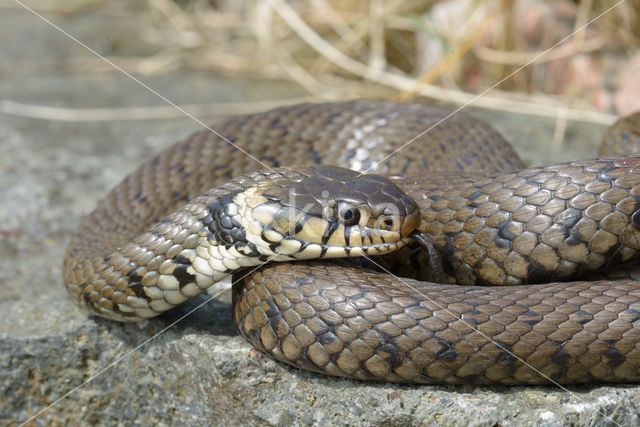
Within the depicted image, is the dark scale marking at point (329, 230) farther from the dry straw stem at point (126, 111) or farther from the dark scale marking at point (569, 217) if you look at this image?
the dry straw stem at point (126, 111)

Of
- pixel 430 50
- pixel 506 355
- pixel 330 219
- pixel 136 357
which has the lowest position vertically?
pixel 136 357

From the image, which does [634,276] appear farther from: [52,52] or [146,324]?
[52,52]

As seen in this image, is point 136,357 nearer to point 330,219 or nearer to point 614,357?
point 330,219

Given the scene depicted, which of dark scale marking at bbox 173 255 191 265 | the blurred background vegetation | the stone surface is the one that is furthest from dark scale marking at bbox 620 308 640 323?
the blurred background vegetation

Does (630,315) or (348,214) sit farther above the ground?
(348,214)

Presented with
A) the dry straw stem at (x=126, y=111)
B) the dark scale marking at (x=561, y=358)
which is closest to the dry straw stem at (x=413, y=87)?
the dry straw stem at (x=126, y=111)

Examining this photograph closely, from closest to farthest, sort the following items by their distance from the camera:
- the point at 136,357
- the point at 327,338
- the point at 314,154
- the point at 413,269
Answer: the point at 327,338, the point at 413,269, the point at 136,357, the point at 314,154

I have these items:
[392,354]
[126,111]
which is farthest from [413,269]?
[126,111]
